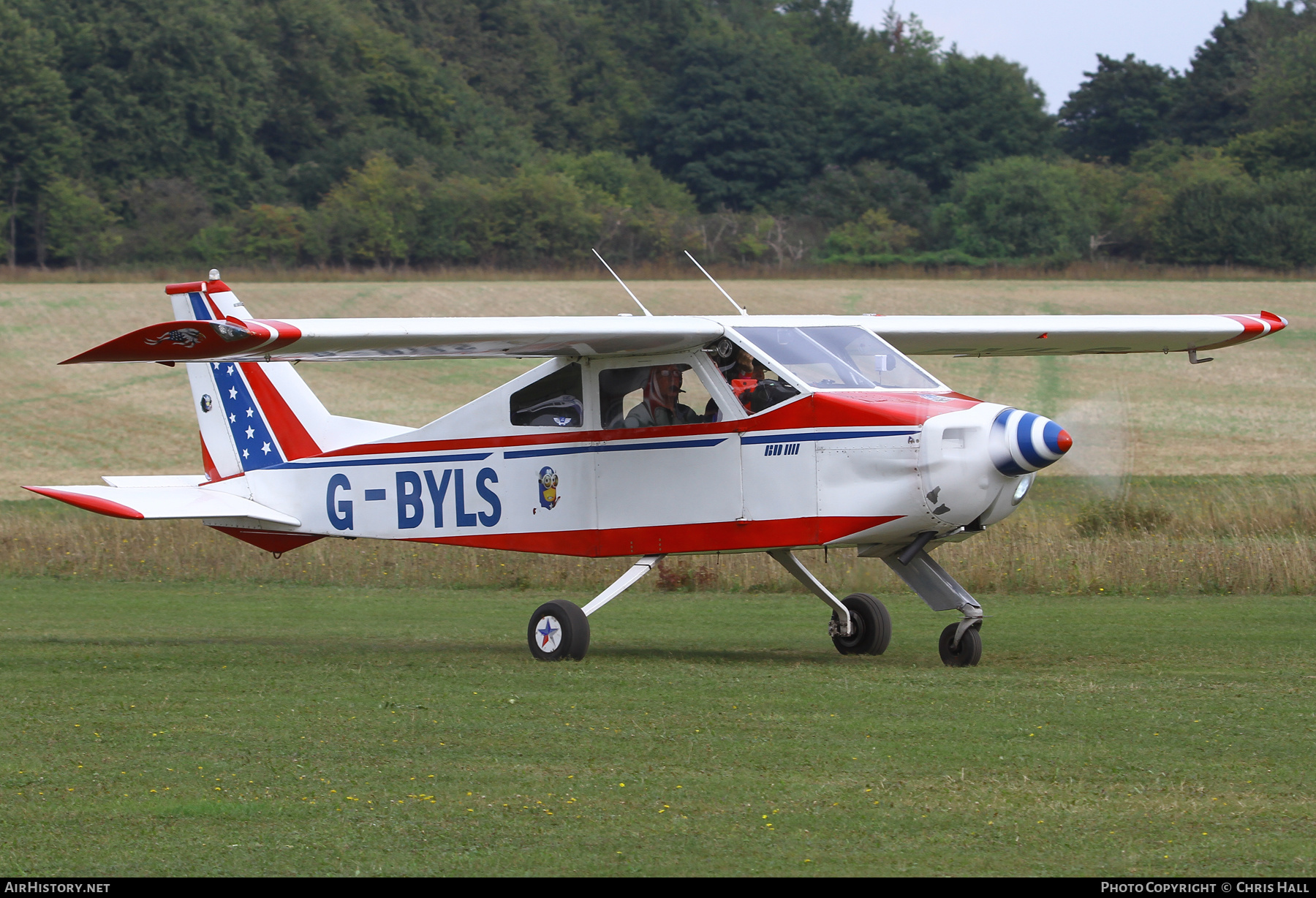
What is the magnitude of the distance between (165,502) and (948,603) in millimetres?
6370

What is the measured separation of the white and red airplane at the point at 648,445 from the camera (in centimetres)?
1120

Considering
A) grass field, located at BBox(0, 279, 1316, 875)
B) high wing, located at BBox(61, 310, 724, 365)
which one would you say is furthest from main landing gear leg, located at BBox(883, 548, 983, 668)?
high wing, located at BBox(61, 310, 724, 365)

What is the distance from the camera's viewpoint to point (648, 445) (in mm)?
12633

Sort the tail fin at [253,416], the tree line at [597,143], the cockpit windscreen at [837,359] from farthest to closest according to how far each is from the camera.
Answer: the tree line at [597,143] → the tail fin at [253,416] → the cockpit windscreen at [837,359]

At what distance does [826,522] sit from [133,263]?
63.0m

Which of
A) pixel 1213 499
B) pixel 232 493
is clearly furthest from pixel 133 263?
pixel 232 493

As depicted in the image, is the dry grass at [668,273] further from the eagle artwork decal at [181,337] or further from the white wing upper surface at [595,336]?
the eagle artwork decal at [181,337]

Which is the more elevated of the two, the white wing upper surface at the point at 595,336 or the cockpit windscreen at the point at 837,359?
the white wing upper surface at the point at 595,336

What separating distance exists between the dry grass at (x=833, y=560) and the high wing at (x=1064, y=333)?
348 centimetres

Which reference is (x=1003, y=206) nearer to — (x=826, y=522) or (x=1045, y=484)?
(x=1045, y=484)

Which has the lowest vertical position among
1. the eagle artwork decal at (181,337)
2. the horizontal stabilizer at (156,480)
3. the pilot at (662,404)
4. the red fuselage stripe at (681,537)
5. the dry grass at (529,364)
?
the red fuselage stripe at (681,537)

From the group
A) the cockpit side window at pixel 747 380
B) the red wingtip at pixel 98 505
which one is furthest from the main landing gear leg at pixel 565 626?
the red wingtip at pixel 98 505

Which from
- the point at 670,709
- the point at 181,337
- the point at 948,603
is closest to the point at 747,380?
the point at 948,603

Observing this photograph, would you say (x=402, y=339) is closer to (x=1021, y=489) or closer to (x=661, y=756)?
(x=1021, y=489)
